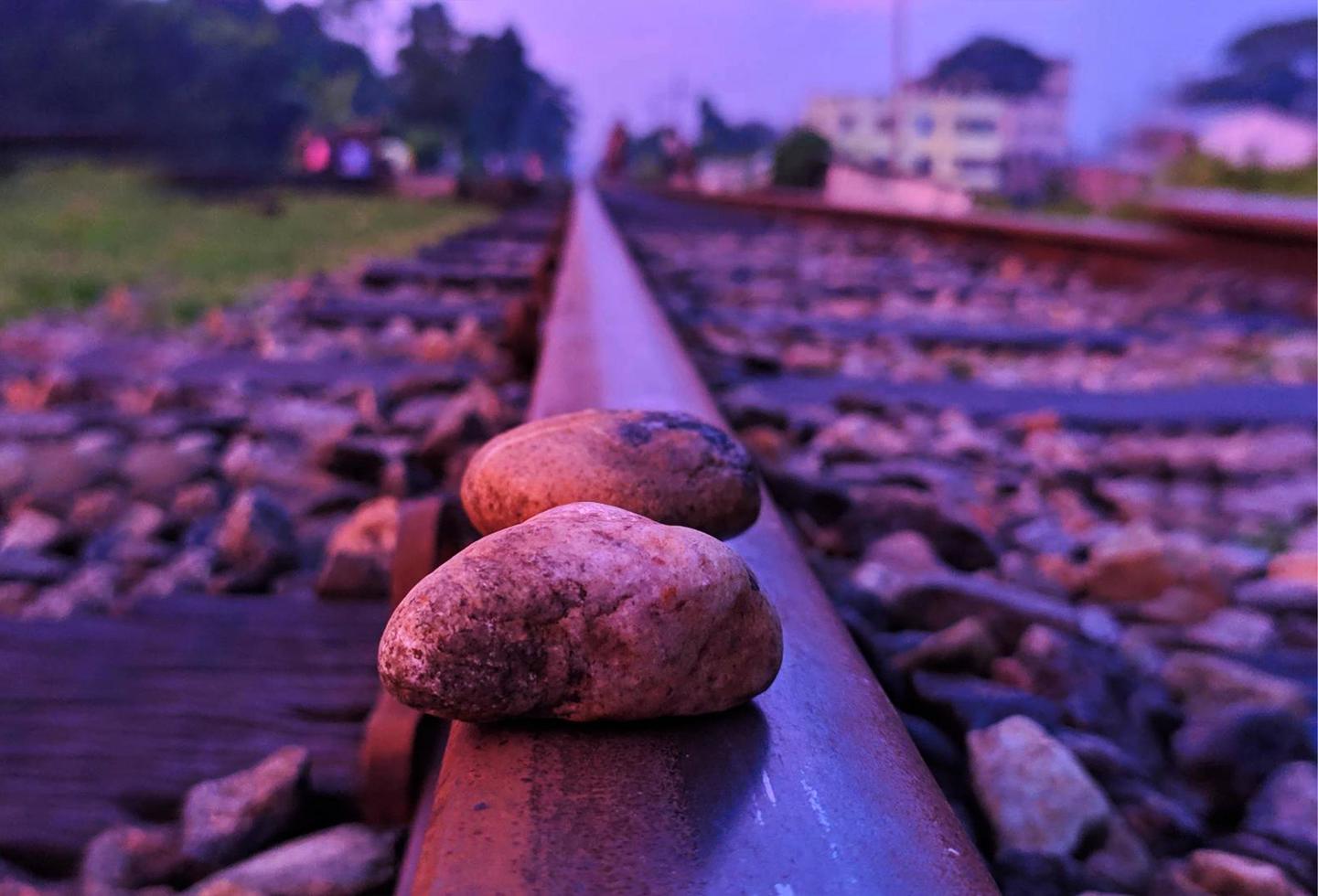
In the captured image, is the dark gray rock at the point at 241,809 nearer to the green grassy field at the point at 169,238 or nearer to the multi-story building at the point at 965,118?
the green grassy field at the point at 169,238

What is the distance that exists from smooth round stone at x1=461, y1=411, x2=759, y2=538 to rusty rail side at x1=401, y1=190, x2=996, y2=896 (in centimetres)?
20

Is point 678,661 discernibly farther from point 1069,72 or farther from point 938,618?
point 1069,72

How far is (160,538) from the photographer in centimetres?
191

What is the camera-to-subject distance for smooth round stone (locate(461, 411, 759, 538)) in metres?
0.95

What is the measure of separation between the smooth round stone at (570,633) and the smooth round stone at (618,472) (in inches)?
8.9

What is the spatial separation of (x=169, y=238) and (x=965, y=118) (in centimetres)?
6957

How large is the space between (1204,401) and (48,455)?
264 cm

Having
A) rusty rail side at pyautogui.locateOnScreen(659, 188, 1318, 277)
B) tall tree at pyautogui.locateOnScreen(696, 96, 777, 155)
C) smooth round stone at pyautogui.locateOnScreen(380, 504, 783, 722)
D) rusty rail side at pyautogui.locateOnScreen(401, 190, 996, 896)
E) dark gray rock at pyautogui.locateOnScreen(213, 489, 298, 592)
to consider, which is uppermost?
tall tree at pyautogui.locateOnScreen(696, 96, 777, 155)

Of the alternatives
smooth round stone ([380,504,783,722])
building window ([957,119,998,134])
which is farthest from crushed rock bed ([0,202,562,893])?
building window ([957,119,998,134])

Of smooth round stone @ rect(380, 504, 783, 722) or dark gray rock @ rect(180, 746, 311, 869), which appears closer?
smooth round stone @ rect(380, 504, 783, 722)

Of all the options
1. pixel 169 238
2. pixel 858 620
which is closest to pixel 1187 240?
pixel 858 620

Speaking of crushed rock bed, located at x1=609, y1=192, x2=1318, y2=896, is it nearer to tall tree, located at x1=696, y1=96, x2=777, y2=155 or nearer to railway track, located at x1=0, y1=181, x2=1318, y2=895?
railway track, located at x1=0, y1=181, x2=1318, y2=895

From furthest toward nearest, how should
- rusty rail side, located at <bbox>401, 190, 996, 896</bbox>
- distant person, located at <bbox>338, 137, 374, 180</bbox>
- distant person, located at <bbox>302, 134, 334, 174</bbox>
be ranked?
distant person, located at <bbox>302, 134, 334, 174</bbox> < distant person, located at <bbox>338, 137, 374, 180</bbox> < rusty rail side, located at <bbox>401, 190, 996, 896</bbox>

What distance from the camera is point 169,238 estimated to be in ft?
28.1
